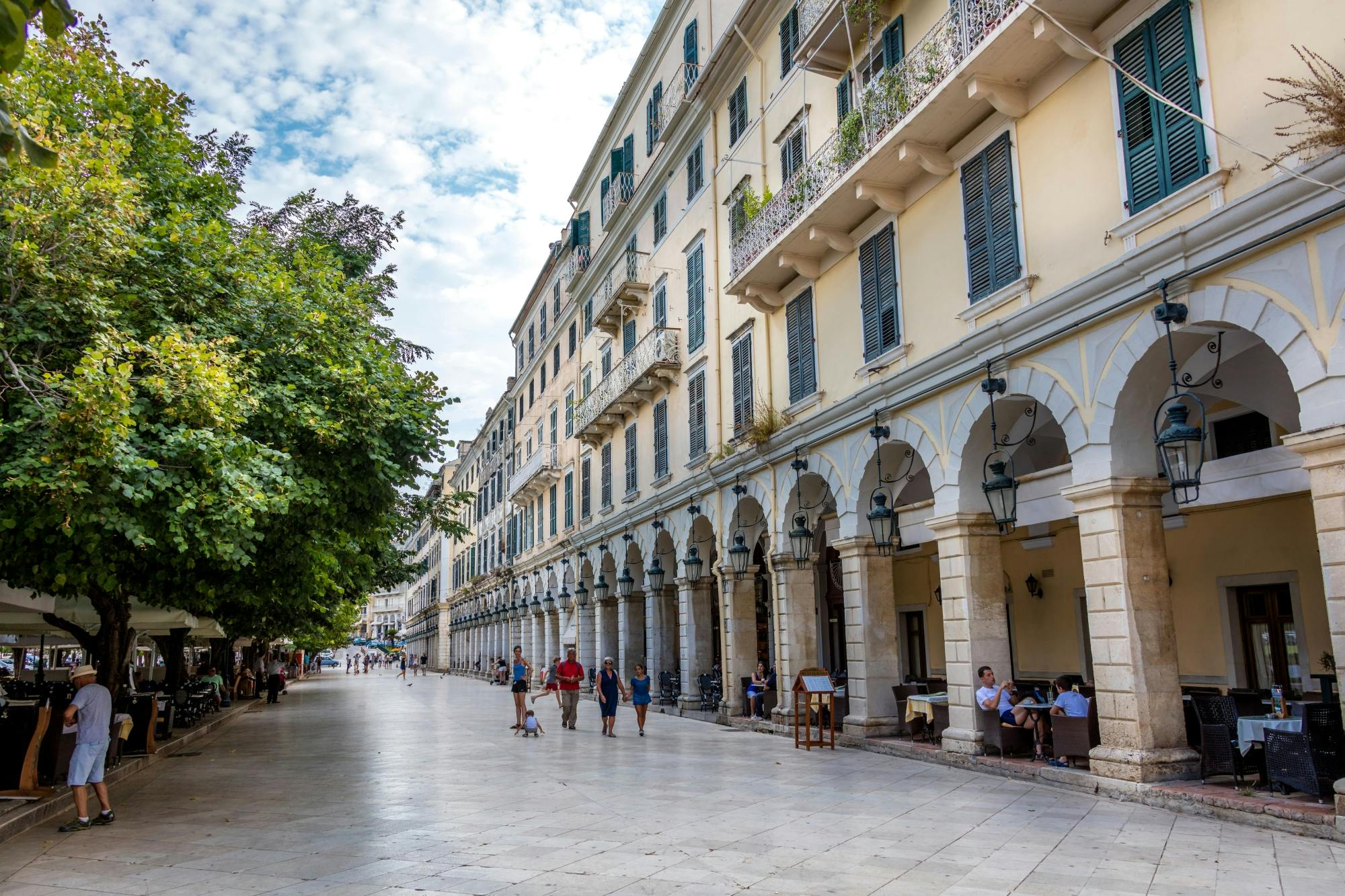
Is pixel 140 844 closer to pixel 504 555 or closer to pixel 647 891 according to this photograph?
pixel 647 891

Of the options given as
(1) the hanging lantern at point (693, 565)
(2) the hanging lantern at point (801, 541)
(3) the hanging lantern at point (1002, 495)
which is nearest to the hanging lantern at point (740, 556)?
(1) the hanging lantern at point (693, 565)

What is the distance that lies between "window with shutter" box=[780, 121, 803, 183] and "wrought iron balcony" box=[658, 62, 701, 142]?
4.37 meters

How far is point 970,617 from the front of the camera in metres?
12.9

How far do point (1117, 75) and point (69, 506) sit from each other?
11.4m

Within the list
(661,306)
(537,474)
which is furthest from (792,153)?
(537,474)

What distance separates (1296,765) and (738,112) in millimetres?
16521

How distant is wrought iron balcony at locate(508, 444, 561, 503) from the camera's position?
126 ft

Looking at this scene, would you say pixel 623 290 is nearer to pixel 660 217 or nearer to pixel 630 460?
pixel 660 217

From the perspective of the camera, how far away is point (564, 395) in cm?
3753

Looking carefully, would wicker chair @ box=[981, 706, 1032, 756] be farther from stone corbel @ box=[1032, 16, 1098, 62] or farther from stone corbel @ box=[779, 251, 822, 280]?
stone corbel @ box=[779, 251, 822, 280]

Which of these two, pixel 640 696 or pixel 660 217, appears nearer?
pixel 640 696

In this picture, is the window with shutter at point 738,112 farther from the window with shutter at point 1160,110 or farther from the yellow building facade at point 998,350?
the window with shutter at point 1160,110

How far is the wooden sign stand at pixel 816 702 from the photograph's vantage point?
1487cm

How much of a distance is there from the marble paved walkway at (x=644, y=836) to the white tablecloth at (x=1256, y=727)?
97 centimetres
